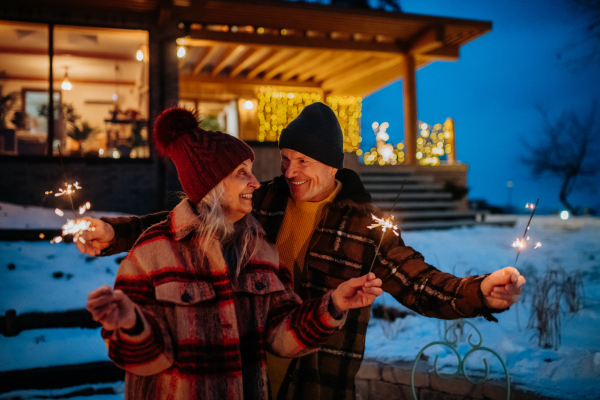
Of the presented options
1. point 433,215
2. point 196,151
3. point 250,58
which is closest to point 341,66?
point 250,58

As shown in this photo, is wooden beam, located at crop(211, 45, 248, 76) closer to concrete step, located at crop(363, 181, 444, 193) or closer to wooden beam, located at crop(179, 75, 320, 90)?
wooden beam, located at crop(179, 75, 320, 90)

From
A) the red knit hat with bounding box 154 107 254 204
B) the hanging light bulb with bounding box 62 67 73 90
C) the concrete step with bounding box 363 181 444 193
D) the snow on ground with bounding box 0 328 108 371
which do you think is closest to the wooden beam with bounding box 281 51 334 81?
the concrete step with bounding box 363 181 444 193

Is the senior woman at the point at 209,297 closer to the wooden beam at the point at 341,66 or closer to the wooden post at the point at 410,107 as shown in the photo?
the wooden post at the point at 410,107

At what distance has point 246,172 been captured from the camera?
1910mm

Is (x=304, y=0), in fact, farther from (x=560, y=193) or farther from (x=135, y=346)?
(x=560, y=193)

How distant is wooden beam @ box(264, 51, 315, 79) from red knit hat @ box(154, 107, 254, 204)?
419 inches

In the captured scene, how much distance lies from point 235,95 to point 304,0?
20.4ft

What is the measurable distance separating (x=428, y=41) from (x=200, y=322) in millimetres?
10299

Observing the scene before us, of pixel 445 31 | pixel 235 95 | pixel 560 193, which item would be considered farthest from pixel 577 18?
pixel 235 95

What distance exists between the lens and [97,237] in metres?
1.96

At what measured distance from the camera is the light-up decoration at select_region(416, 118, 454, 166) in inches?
508

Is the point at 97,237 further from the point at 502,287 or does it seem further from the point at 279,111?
the point at 279,111

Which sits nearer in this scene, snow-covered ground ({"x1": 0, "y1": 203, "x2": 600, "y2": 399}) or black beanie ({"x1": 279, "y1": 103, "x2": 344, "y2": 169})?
black beanie ({"x1": 279, "y1": 103, "x2": 344, "y2": 169})

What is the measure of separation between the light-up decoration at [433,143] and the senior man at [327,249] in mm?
11039
